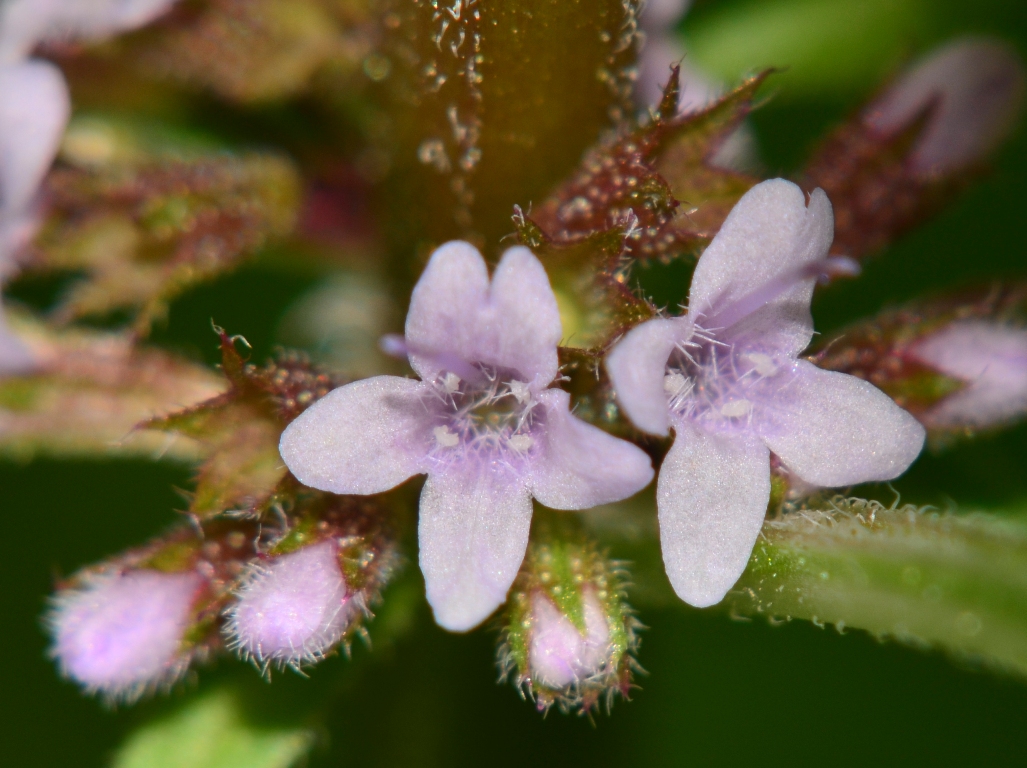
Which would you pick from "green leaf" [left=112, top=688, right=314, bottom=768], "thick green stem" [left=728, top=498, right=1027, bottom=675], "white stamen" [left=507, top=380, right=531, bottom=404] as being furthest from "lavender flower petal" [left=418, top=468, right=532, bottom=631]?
"green leaf" [left=112, top=688, right=314, bottom=768]

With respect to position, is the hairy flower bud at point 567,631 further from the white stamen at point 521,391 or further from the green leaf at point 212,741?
the green leaf at point 212,741

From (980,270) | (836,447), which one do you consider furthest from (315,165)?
(980,270)

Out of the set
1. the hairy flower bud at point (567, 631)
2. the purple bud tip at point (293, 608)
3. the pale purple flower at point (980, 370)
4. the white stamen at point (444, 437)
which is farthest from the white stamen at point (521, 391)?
the pale purple flower at point (980, 370)

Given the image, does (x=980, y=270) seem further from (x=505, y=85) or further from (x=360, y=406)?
(x=360, y=406)

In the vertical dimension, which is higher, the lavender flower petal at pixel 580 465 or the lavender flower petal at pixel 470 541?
the lavender flower petal at pixel 580 465

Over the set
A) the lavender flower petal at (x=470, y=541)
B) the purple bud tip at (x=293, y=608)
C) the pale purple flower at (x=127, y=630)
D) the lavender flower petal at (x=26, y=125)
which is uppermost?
the lavender flower petal at (x=26, y=125)

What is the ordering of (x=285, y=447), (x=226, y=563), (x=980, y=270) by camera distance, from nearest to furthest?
(x=285, y=447), (x=226, y=563), (x=980, y=270)

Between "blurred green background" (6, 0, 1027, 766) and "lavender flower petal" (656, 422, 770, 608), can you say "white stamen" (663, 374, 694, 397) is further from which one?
"blurred green background" (6, 0, 1027, 766)

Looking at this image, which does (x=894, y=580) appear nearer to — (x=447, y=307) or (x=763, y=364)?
(x=763, y=364)
